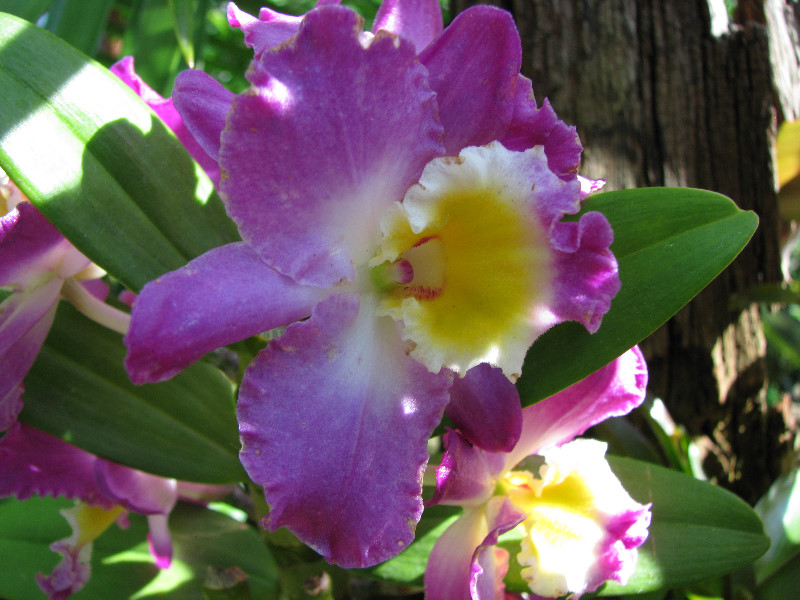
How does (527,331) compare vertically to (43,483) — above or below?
above

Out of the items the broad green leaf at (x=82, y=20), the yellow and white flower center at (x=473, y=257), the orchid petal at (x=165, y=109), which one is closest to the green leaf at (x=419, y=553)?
the yellow and white flower center at (x=473, y=257)

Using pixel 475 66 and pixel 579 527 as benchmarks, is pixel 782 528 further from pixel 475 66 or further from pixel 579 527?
pixel 475 66

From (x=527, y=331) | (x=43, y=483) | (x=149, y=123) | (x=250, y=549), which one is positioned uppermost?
(x=149, y=123)

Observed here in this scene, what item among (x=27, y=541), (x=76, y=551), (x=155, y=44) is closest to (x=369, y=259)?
(x=76, y=551)

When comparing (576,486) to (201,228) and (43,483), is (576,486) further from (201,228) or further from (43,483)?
(43,483)

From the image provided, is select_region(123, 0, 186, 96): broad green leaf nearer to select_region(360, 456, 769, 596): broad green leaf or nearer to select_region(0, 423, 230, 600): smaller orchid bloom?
select_region(0, 423, 230, 600): smaller orchid bloom

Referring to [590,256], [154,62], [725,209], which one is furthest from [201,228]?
[154,62]

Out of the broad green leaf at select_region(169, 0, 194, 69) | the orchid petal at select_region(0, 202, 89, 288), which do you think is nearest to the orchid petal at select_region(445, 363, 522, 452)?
the orchid petal at select_region(0, 202, 89, 288)
